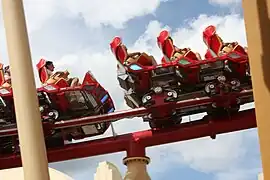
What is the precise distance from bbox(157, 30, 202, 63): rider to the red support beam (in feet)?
3.18

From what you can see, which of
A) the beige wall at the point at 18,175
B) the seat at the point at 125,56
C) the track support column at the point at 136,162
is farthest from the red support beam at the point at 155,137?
the beige wall at the point at 18,175

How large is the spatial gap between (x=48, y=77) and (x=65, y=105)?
2.09 feet

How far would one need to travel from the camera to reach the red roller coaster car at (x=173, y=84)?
8.70 metres

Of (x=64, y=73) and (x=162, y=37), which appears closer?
(x=162, y=37)

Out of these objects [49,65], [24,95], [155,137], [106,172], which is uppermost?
[49,65]

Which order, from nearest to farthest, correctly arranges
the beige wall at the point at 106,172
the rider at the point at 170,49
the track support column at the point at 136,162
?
the track support column at the point at 136,162 < the rider at the point at 170,49 < the beige wall at the point at 106,172

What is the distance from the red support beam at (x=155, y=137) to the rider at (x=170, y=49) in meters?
0.97

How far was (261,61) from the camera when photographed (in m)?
3.51

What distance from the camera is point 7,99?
354 inches

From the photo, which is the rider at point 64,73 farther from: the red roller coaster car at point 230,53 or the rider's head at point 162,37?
the red roller coaster car at point 230,53

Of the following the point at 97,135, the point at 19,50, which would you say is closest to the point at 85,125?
the point at 97,135

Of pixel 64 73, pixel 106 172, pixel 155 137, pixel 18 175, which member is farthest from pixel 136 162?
pixel 18 175

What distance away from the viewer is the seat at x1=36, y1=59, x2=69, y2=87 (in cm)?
915

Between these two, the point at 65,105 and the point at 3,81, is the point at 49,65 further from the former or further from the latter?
the point at 65,105
